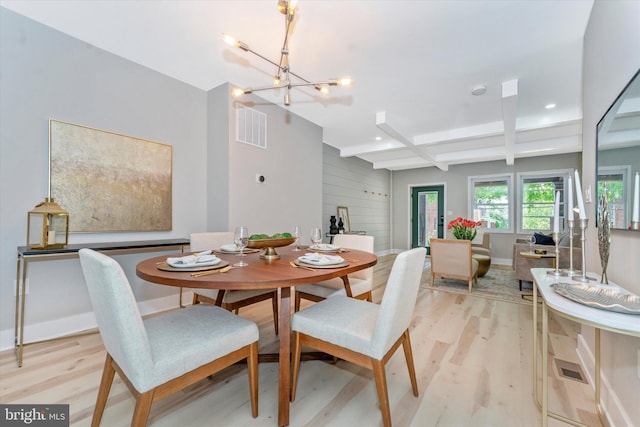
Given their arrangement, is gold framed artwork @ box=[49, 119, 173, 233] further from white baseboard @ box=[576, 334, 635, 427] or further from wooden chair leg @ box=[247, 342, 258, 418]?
white baseboard @ box=[576, 334, 635, 427]

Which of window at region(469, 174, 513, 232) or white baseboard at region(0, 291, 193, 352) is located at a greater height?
window at region(469, 174, 513, 232)

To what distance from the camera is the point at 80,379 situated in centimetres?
172

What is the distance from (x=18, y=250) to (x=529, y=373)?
375cm

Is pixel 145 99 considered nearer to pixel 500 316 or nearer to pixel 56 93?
pixel 56 93

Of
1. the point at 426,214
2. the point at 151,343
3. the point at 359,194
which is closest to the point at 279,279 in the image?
the point at 151,343

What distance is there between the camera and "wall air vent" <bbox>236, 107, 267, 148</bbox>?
10.6 feet

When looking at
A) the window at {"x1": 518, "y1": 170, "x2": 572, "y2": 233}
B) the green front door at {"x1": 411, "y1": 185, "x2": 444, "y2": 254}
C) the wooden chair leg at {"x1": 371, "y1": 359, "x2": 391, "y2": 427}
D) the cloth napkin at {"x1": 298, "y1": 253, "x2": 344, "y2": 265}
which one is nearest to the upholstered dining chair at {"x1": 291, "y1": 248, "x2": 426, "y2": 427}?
the wooden chair leg at {"x1": 371, "y1": 359, "x2": 391, "y2": 427}

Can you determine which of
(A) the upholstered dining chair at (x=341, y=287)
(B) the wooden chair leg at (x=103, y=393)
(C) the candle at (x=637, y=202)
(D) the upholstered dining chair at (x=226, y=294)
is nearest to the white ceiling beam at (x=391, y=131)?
(A) the upholstered dining chair at (x=341, y=287)

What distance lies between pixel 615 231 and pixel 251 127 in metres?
3.35

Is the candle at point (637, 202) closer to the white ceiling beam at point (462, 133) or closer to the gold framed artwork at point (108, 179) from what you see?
the gold framed artwork at point (108, 179)

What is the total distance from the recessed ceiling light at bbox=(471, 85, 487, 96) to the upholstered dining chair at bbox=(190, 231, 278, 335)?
3.24 metres

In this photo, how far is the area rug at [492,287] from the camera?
358cm

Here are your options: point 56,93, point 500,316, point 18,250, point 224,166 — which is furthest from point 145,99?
point 500,316

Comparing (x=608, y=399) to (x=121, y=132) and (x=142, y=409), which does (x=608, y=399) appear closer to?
(x=142, y=409)
